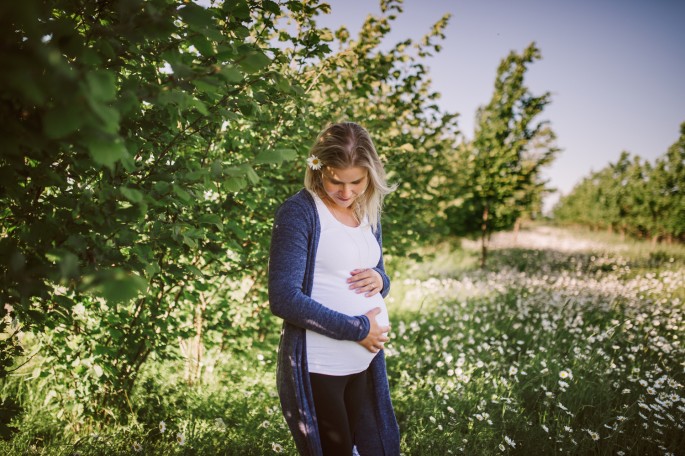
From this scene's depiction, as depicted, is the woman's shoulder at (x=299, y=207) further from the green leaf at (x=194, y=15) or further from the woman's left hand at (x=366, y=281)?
the green leaf at (x=194, y=15)

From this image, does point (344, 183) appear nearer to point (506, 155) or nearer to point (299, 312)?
point (299, 312)

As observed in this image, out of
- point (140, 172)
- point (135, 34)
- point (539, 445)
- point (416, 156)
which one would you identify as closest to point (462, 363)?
point (539, 445)

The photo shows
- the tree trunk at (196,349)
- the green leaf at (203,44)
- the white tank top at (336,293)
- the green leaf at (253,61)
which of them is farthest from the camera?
the tree trunk at (196,349)

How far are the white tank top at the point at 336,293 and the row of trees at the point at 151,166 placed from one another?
464 millimetres

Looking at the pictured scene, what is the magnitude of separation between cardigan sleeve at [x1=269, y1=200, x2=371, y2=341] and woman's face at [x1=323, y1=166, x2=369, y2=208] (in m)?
0.24

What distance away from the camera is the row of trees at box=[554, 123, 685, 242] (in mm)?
16297

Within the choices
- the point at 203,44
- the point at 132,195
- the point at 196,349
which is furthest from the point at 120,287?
the point at 196,349

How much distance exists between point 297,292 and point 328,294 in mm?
202

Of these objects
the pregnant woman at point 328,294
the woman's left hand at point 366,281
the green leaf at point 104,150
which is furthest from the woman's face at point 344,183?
the green leaf at point 104,150

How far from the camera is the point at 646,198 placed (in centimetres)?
1800

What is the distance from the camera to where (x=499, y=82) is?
10.3 metres

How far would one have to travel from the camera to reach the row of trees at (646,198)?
16.3 meters

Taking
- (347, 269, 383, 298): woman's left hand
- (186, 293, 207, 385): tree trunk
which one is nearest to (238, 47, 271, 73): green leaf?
(347, 269, 383, 298): woman's left hand

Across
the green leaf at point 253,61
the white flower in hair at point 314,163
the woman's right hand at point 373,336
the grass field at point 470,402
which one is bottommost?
the grass field at point 470,402
